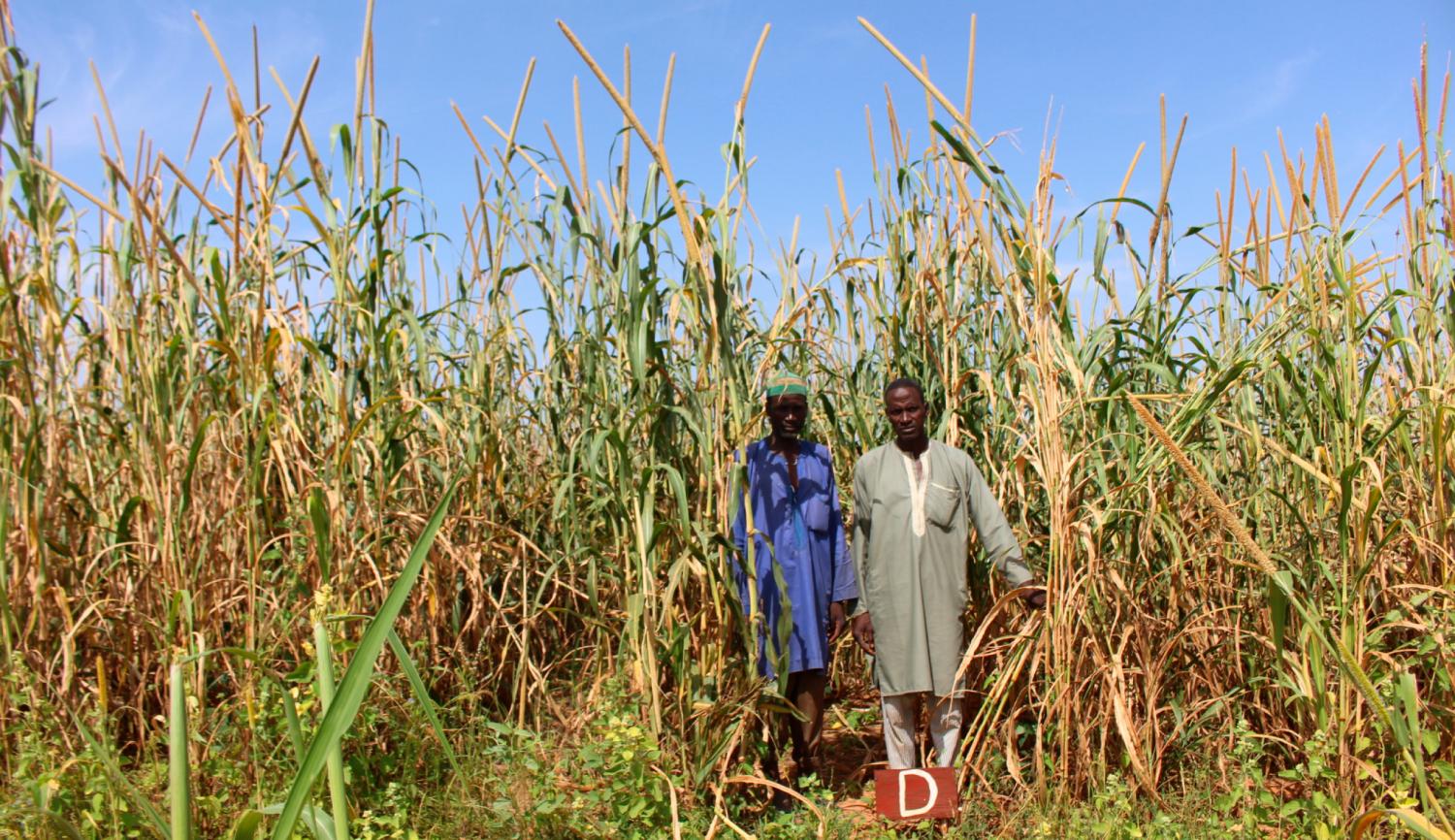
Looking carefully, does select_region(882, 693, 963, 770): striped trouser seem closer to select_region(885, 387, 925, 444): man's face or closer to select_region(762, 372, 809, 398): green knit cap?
select_region(885, 387, 925, 444): man's face

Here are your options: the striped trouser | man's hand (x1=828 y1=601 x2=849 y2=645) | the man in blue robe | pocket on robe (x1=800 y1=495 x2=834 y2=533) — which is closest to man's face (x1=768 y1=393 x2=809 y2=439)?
the man in blue robe

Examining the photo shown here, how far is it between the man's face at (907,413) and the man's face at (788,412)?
28cm

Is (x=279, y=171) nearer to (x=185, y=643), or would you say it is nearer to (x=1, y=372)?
(x=1, y=372)

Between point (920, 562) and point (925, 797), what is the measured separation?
2.27 feet

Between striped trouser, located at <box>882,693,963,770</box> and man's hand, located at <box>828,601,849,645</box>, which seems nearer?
striped trouser, located at <box>882,693,963,770</box>

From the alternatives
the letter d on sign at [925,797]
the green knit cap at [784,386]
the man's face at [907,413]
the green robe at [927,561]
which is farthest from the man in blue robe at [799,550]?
the letter d on sign at [925,797]

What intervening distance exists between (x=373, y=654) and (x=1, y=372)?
8.26 feet

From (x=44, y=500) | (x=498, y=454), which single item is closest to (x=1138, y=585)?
(x=498, y=454)

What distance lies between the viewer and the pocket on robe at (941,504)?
3176 millimetres

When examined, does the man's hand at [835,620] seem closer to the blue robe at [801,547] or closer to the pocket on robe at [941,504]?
the blue robe at [801,547]

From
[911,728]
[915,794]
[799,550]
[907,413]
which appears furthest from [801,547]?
[915,794]

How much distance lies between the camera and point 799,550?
3289mm

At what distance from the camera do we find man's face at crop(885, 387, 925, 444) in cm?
320

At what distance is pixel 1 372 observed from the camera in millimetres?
2766
